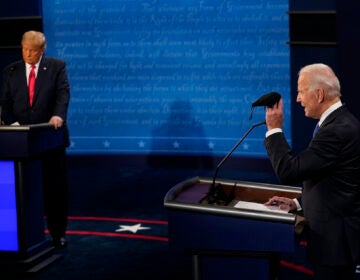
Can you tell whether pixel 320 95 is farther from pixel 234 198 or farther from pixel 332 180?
pixel 234 198

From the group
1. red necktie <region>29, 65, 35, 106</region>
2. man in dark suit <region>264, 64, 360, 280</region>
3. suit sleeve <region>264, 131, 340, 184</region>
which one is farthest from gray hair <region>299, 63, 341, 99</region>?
red necktie <region>29, 65, 35, 106</region>

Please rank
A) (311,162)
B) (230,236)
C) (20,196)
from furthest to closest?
(20,196)
(230,236)
(311,162)

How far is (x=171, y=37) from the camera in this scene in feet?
25.8

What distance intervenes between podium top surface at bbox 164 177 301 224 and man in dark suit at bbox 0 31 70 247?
201cm

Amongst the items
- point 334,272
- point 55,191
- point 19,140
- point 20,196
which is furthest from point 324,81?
point 55,191

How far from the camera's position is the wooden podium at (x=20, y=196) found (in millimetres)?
4500

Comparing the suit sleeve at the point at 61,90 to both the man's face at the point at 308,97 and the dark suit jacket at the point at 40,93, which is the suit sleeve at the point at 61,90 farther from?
the man's face at the point at 308,97

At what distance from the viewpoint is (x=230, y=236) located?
275cm

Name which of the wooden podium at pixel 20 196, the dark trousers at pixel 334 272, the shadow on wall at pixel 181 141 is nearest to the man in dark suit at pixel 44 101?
the wooden podium at pixel 20 196

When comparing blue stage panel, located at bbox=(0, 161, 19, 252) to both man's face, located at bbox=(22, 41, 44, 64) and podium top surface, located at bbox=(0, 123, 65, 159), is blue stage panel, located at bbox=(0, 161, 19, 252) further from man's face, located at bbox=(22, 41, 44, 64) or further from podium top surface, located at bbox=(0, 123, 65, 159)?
man's face, located at bbox=(22, 41, 44, 64)

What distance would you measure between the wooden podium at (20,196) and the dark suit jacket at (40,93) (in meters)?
0.29

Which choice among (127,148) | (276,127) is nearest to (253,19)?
(127,148)

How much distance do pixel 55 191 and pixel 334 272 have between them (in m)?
2.93

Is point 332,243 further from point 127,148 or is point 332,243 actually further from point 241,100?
point 127,148
